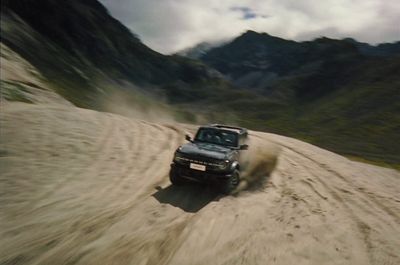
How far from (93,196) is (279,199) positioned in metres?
5.28

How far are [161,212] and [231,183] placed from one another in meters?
2.79

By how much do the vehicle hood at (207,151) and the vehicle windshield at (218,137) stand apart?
45 centimetres

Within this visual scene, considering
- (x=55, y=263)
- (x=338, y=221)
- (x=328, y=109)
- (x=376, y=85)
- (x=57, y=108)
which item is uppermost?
(x=376, y=85)

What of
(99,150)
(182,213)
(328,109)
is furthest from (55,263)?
(328,109)

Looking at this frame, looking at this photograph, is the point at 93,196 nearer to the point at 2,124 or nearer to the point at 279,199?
the point at 279,199

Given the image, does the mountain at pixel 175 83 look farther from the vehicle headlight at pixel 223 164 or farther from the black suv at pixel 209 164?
the vehicle headlight at pixel 223 164

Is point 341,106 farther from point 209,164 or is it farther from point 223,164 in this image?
point 209,164

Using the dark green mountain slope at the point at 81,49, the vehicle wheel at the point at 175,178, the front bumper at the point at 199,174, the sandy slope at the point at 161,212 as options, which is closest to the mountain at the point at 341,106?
the dark green mountain slope at the point at 81,49

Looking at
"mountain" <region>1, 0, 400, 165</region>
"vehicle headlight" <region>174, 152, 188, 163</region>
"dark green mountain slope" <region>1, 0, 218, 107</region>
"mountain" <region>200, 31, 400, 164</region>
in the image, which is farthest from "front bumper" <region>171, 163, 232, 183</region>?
"mountain" <region>200, 31, 400, 164</region>

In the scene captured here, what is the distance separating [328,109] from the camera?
149375 mm

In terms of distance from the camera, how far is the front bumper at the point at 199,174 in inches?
516

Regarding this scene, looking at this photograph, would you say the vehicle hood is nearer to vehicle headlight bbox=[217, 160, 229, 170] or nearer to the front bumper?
vehicle headlight bbox=[217, 160, 229, 170]

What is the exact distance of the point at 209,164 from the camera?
1318 cm

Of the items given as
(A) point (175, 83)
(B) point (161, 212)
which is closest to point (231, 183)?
(B) point (161, 212)
